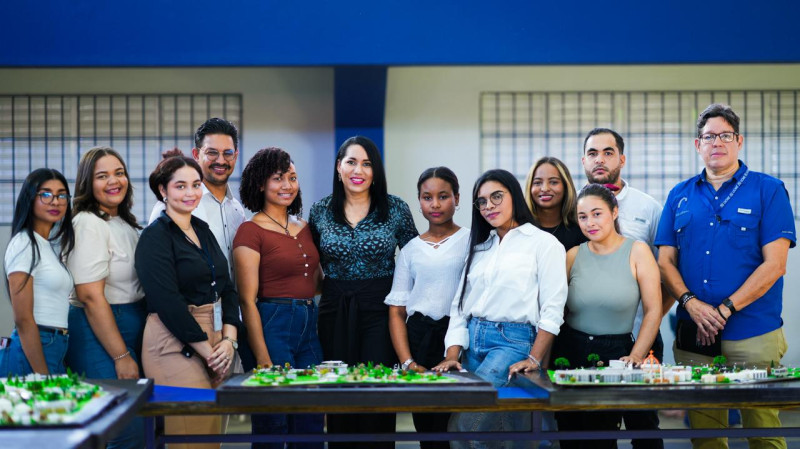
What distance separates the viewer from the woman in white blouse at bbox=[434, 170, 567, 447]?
3.17 meters

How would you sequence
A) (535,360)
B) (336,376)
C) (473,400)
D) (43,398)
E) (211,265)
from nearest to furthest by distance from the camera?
(43,398), (473,400), (336,376), (535,360), (211,265)

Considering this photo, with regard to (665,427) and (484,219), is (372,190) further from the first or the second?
(665,427)

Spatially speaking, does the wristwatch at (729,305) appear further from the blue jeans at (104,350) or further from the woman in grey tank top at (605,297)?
the blue jeans at (104,350)

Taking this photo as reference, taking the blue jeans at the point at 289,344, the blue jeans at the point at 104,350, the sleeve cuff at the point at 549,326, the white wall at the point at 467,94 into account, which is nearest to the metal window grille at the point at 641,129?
the white wall at the point at 467,94

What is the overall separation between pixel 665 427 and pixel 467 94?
3141 mm

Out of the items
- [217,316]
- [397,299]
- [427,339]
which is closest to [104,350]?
[217,316]

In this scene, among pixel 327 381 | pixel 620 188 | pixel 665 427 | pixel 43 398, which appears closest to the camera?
pixel 43 398

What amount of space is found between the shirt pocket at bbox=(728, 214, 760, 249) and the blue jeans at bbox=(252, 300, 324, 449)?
180 cm

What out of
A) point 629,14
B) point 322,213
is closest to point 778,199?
point 322,213

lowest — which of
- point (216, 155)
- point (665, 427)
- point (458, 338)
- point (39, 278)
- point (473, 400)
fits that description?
point (665, 427)

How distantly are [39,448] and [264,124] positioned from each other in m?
5.28

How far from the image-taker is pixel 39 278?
10.4 ft

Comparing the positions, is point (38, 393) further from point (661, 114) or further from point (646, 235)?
point (661, 114)

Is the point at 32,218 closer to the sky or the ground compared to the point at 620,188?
closer to the ground
